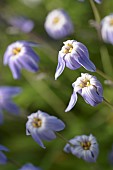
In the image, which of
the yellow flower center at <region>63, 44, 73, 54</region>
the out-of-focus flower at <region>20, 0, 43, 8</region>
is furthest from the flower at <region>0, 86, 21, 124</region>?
the out-of-focus flower at <region>20, 0, 43, 8</region>

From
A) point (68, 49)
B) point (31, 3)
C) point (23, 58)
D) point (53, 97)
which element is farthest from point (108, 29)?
point (31, 3)

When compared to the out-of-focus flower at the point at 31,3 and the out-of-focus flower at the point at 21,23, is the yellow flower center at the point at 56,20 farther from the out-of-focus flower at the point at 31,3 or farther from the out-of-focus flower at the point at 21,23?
the out-of-focus flower at the point at 31,3

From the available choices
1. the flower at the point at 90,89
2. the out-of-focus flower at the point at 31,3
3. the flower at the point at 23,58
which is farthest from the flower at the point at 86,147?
the out-of-focus flower at the point at 31,3

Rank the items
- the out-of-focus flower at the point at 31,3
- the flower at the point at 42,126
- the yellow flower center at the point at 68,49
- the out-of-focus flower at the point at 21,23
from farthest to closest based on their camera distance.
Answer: the out-of-focus flower at the point at 31,3, the out-of-focus flower at the point at 21,23, the flower at the point at 42,126, the yellow flower center at the point at 68,49

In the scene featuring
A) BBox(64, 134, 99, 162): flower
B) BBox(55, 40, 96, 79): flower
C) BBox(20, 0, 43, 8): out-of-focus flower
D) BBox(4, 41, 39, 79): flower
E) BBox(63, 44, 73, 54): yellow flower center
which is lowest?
BBox(64, 134, 99, 162): flower

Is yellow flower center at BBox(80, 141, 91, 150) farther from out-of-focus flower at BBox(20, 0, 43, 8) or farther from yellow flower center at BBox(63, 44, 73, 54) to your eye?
out-of-focus flower at BBox(20, 0, 43, 8)
